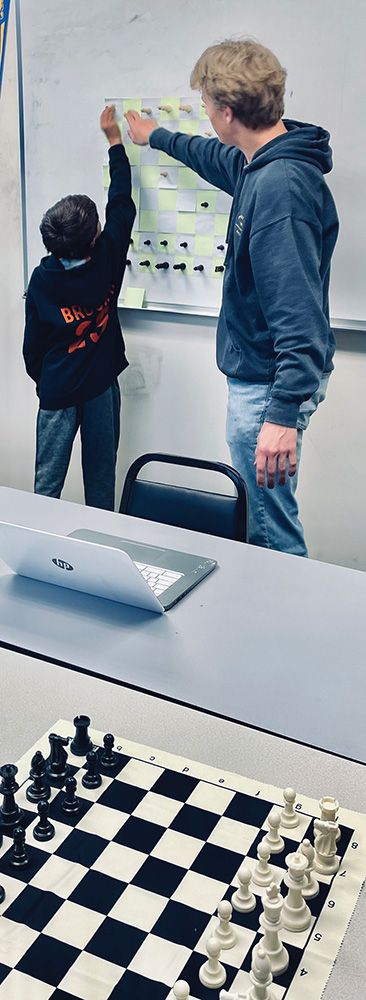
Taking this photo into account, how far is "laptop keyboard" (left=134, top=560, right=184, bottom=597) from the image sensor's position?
5.77 feet

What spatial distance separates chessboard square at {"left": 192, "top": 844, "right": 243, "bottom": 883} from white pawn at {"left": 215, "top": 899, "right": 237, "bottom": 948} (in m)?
0.09

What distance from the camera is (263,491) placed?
261cm

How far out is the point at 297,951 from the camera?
97cm

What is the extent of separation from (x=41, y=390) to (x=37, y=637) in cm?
183

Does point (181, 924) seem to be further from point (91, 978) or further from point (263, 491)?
point (263, 491)

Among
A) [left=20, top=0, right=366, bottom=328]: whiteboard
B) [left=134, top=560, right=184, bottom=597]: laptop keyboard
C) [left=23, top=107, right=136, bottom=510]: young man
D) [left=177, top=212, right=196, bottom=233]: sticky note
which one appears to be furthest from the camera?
[left=177, top=212, right=196, bottom=233]: sticky note

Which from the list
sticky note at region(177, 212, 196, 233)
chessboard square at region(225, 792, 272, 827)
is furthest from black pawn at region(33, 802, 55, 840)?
sticky note at region(177, 212, 196, 233)

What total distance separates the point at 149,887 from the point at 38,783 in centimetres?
22

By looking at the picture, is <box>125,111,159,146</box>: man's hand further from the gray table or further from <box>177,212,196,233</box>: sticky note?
the gray table

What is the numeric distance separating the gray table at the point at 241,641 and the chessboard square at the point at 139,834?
0.27 m

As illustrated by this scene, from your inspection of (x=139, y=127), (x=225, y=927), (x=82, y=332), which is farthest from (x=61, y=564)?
(x=139, y=127)

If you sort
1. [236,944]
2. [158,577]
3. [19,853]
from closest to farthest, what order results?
[236,944], [19,853], [158,577]

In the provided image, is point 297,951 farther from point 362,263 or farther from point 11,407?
point 11,407

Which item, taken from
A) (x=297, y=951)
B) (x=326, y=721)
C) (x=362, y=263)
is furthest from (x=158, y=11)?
(x=297, y=951)
